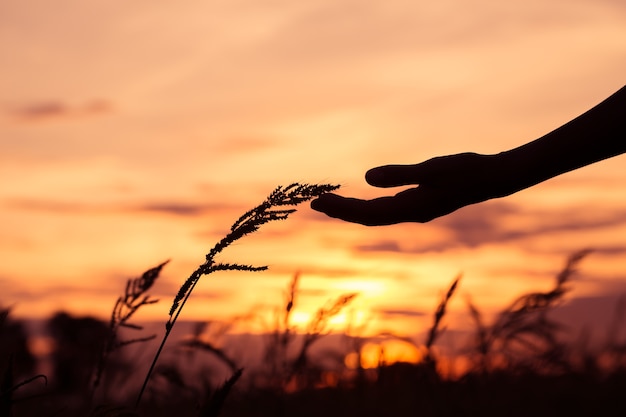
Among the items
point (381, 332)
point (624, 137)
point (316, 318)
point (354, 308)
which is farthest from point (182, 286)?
point (354, 308)

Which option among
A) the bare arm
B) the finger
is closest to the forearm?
the bare arm

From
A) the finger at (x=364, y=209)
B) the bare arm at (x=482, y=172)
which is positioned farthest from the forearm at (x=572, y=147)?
the finger at (x=364, y=209)

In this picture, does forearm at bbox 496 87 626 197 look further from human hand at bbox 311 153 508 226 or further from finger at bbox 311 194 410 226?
finger at bbox 311 194 410 226

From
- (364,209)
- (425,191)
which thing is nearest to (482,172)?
(425,191)

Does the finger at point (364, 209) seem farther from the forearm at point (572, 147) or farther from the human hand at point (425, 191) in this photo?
the forearm at point (572, 147)

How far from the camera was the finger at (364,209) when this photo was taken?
13.1 feet

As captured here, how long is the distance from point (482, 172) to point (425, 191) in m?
0.27

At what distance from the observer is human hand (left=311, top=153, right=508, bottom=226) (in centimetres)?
387

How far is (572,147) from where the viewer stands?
366 centimetres

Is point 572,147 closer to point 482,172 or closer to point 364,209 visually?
point 482,172

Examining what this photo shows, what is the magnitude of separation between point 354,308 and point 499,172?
2.78 m

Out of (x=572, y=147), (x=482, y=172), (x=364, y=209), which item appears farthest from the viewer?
(x=364, y=209)

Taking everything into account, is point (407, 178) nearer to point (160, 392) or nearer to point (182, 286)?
point (182, 286)

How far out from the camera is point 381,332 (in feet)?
19.6
